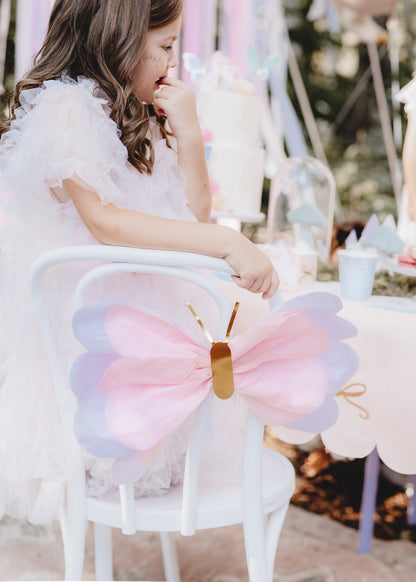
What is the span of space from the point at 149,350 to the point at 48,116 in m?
0.37

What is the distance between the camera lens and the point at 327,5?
425 cm

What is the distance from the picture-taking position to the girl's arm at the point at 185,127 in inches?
46.6

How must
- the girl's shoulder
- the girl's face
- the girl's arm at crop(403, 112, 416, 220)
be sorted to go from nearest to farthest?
1. the girl's shoulder
2. the girl's face
3. the girl's arm at crop(403, 112, 416, 220)

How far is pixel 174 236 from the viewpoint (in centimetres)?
95

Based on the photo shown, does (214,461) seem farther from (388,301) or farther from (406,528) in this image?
(406,528)

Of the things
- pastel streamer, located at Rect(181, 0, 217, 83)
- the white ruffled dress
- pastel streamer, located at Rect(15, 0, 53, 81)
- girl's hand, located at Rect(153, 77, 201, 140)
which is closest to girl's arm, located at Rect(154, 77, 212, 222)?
girl's hand, located at Rect(153, 77, 201, 140)

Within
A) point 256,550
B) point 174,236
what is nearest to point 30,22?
point 174,236

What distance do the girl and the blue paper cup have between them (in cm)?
35

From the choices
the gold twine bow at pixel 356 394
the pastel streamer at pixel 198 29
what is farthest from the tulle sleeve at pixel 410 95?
the pastel streamer at pixel 198 29

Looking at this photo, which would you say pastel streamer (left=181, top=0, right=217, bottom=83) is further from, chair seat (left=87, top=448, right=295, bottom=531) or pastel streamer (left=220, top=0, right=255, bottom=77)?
chair seat (left=87, top=448, right=295, bottom=531)

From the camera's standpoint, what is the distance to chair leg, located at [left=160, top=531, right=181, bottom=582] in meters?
1.48

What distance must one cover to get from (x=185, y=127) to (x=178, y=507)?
646 millimetres

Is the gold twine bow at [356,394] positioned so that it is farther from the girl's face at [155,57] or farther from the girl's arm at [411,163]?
the girl's arm at [411,163]

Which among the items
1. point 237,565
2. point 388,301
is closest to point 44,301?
point 388,301
